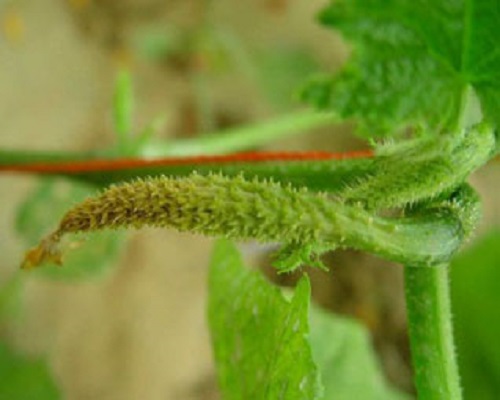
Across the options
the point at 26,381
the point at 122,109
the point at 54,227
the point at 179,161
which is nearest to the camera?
the point at 179,161

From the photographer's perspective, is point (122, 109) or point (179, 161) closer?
point (179, 161)

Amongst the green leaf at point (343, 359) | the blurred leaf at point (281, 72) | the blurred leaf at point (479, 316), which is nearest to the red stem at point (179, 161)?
the green leaf at point (343, 359)

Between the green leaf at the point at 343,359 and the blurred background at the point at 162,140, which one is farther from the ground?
the blurred background at the point at 162,140

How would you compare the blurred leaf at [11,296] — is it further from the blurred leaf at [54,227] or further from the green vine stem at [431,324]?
the green vine stem at [431,324]

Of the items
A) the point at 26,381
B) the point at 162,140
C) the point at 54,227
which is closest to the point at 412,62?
the point at 54,227

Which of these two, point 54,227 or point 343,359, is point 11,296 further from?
point 343,359
